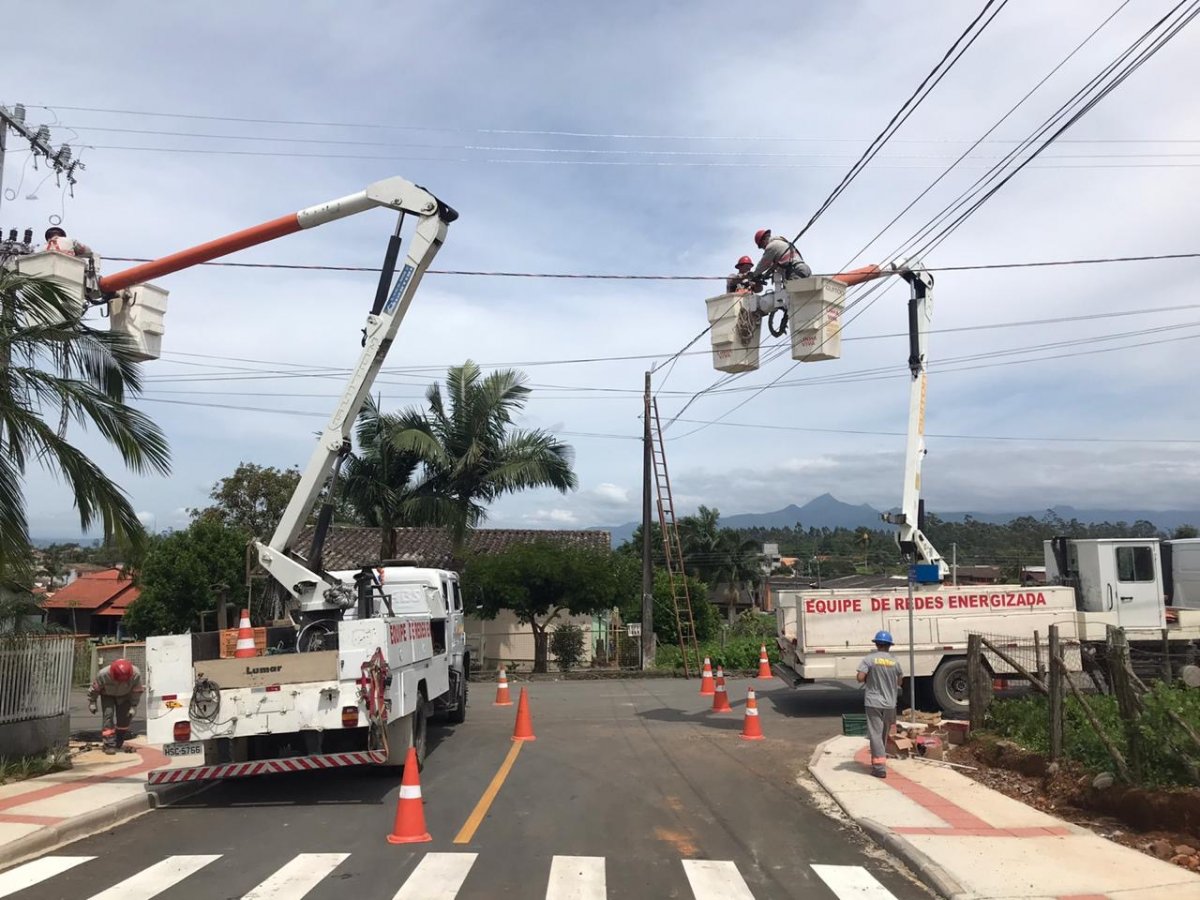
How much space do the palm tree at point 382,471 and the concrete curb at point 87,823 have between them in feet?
53.4

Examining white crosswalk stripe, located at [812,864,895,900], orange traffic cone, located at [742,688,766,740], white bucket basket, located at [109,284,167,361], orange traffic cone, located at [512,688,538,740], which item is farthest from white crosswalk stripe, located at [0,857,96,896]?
orange traffic cone, located at [742,688,766,740]

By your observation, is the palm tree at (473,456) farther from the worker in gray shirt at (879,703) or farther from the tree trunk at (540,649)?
the worker in gray shirt at (879,703)

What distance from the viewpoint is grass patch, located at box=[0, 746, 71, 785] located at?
11359 mm

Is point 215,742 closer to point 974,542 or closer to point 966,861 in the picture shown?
point 966,861

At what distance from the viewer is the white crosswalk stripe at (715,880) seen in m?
6.78

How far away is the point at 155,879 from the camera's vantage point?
23.8ft

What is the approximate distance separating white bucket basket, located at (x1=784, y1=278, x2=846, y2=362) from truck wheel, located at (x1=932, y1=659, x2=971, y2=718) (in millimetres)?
7186

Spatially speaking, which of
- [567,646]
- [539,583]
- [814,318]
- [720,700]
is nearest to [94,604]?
[567,646]

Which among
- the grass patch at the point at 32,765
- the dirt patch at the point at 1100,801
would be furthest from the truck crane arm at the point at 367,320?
the dirt patch at the point at 1100,801

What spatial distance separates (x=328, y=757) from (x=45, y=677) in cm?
530

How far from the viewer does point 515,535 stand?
37.8 metres

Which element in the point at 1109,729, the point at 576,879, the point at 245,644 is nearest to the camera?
the point at 576,879

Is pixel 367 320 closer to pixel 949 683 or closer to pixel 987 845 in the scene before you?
pixel 987 845

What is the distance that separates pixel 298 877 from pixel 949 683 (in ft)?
41.7
